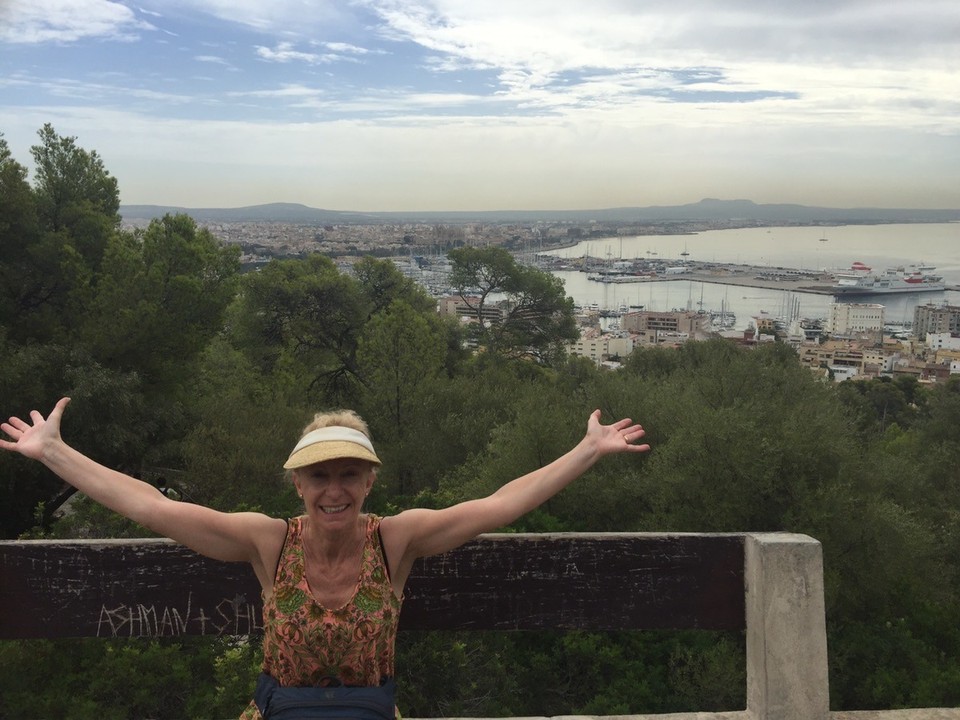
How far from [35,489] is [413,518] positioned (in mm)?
16087

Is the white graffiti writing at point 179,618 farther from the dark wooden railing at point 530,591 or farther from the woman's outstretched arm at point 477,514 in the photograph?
the woman's outstretched arm at point 477,514

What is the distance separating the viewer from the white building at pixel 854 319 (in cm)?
9250

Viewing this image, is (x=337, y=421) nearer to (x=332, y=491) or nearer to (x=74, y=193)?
(x=332, y=491)

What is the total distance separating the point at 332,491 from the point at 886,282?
144m

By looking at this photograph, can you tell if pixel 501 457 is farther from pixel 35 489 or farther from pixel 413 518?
pixel 413 518

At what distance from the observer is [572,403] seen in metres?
19.8

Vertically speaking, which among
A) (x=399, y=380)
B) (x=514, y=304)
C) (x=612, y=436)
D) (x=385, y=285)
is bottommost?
(x=399, y=380)

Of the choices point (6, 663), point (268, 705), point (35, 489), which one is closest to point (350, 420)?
point (268, 705)

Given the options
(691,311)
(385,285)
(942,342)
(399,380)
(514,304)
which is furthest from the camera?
(691,311)

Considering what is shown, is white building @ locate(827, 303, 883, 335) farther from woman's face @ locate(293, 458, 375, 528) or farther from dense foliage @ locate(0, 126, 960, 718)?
woman's face @ locate(293, 458, 375, 528)

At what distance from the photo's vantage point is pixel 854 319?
3738 inches

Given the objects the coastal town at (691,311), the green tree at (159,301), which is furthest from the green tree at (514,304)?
the green tree at (159,301)

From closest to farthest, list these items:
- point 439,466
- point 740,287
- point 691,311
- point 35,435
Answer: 1. point 35,435
2. point 439,466
3. point 691,311
4. point 740,287

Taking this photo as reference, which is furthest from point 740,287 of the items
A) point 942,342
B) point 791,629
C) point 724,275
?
point 791,629
